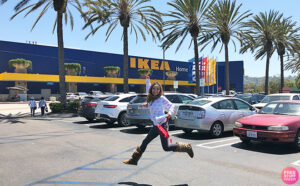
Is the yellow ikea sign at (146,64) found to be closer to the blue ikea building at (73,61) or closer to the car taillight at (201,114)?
the blue ikea building at (73,61)

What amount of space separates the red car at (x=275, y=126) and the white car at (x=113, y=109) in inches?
231

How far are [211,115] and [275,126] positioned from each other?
249cm

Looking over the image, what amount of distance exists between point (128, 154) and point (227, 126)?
435 cm

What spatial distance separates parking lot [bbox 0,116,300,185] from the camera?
15.4 feet

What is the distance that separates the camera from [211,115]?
898 cm

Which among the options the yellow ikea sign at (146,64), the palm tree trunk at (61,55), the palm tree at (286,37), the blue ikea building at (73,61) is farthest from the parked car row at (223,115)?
the yellow ikea sign at (146,64)

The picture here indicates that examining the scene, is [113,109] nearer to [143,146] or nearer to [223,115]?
[223,115]

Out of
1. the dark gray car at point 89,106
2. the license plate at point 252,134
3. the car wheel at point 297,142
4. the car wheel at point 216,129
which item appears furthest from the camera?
the dark gray car at point 89,106

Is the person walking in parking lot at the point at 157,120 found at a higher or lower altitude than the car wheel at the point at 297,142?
higher

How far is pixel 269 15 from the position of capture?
29031mm

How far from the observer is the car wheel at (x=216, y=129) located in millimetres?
9027

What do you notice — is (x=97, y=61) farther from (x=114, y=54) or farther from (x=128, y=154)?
(x=128, y=154)

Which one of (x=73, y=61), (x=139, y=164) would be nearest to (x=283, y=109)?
(x=139, y=164)

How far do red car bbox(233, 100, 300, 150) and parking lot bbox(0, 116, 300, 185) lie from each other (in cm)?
38
